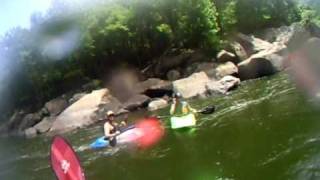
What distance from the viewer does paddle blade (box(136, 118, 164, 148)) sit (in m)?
18.0

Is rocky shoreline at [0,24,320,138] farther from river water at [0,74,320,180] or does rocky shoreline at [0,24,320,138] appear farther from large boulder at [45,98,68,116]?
river water at [0,74,320,180]

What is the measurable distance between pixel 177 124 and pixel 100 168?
3876 millimetres

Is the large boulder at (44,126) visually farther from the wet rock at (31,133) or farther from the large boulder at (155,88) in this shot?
the large boulder at (155,88)

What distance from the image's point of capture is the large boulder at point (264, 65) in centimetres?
3045

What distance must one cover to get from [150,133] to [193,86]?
11.5 metres

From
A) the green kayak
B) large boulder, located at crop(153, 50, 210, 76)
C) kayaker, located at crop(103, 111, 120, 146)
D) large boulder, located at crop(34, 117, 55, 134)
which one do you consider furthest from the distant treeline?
kayaker, located at crop(103, 111, 120, 146)

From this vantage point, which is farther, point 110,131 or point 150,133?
point 150,133

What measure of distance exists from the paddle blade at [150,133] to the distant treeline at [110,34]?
19779 mm

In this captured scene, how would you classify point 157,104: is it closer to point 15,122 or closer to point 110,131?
point 110,131

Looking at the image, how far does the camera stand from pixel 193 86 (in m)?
30.2

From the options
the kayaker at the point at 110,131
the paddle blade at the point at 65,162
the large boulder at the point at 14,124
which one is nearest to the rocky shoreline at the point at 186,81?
the large boulder at the point at 14,124

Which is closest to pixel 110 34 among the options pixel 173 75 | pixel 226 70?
pixel 173 75

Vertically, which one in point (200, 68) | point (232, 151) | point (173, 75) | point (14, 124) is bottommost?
point (14, 124)

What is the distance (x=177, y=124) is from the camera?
18.7 meters
